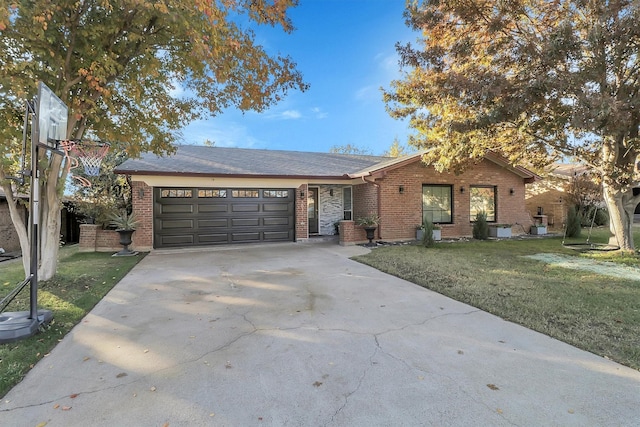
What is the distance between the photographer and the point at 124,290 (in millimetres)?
5477

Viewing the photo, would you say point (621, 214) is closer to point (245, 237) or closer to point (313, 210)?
point (313, 210)

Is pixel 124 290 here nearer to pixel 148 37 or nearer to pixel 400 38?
pixel 148 37

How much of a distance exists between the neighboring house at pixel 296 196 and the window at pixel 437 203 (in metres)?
0.04

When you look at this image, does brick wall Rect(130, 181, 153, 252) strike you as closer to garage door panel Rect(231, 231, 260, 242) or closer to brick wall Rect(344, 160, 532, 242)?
Answer: garage door panel Rect(231, 231, 260, 242)

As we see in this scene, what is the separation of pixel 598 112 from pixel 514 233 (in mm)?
8218

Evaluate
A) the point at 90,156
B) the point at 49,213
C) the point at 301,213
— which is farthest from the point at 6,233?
the point at 301,213

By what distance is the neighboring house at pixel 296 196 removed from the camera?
1034cm

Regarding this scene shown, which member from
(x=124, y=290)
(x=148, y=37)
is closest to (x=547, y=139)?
(x=148, y=37)

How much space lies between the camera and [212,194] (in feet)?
35.6

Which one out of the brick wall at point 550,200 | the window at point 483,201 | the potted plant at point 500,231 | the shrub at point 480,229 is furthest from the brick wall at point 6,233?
the brick wall at point 550,200

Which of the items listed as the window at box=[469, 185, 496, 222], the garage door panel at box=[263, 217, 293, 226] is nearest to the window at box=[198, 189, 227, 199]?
the garage door panel at box=[263, 217, 293, 226]

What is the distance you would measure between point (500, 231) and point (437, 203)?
275 centimetres

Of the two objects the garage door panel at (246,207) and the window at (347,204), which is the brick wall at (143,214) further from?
the window at (347,204)

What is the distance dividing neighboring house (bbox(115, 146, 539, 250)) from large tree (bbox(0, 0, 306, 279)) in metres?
3.12
